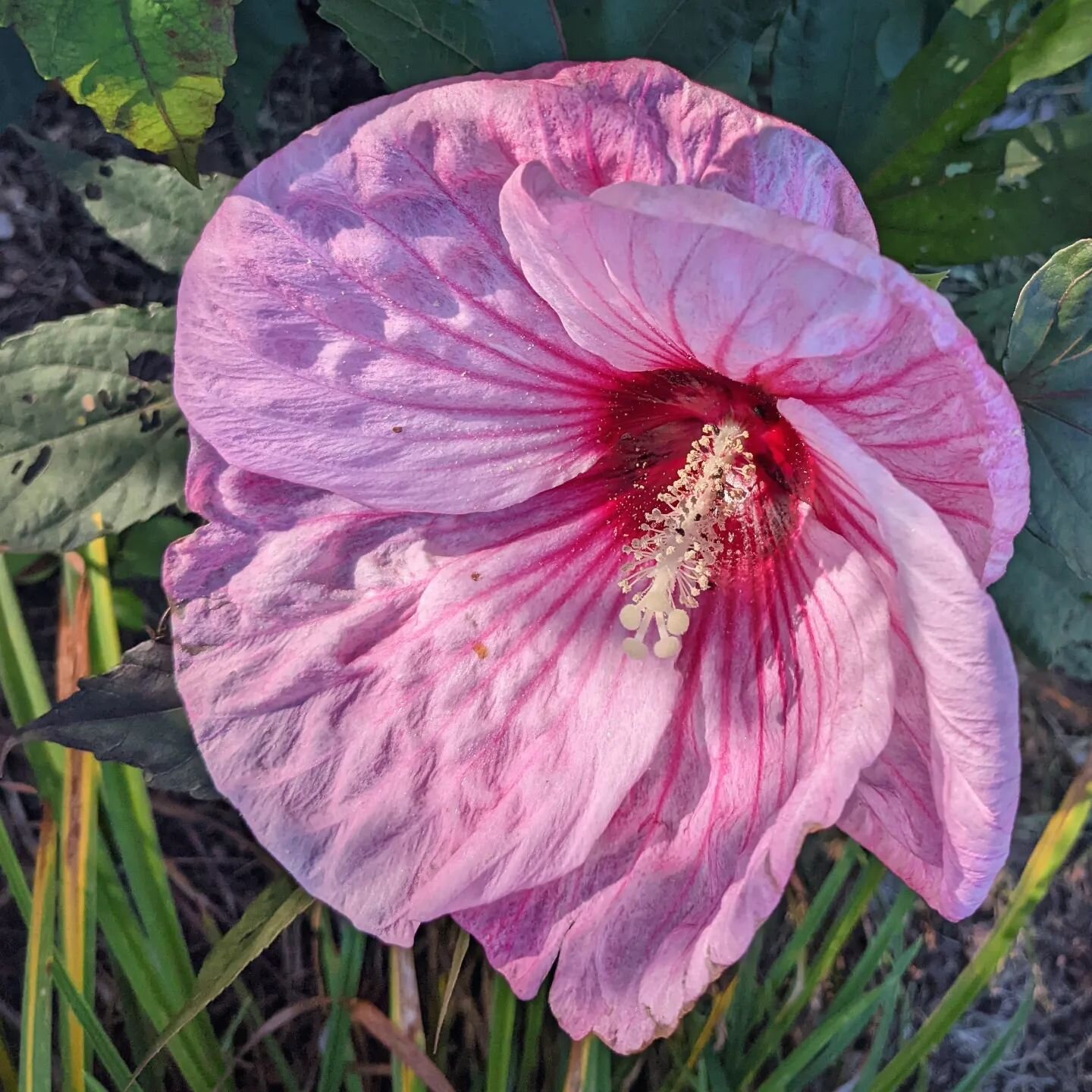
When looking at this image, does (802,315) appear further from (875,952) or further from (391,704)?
(875,952)

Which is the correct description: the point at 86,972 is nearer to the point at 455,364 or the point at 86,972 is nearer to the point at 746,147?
the point at 455,364

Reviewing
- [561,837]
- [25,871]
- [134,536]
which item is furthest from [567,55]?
[25,871]

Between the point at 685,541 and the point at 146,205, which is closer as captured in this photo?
the point at 685,541

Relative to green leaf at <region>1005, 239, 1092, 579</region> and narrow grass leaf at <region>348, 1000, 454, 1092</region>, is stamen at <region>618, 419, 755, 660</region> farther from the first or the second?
narrow grass leaf at <region>348, 1000, 454, 1092</region>

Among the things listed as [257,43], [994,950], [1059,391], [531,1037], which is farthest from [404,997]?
[257,43]

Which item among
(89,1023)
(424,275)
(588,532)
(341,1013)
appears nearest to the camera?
(424,275)

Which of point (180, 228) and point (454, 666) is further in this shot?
point (180, 228)
